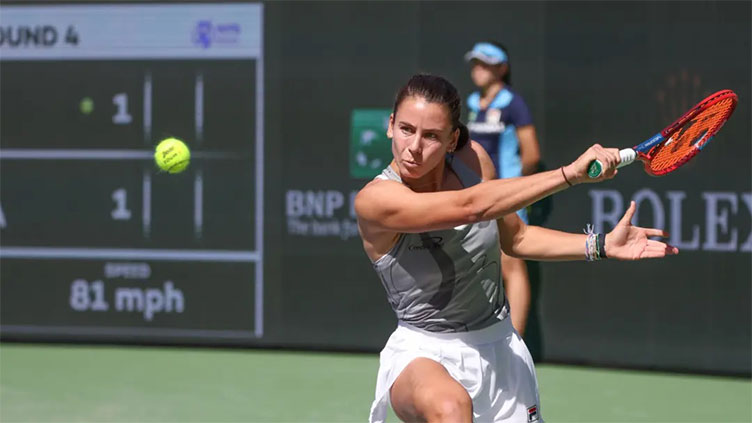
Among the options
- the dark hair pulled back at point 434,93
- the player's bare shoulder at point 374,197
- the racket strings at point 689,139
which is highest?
the dark hair pulled back at point 434,93

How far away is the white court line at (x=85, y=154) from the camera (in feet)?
20.7

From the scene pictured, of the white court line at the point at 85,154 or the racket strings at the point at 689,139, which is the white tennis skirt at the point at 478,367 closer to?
the racket strings at the point at 689,139

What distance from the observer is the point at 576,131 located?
5930 mm

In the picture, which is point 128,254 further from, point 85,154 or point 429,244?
point 429,244

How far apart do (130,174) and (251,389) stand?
5.02ft

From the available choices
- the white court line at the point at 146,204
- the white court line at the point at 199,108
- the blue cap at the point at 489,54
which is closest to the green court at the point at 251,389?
the white court line at the point at 146,204

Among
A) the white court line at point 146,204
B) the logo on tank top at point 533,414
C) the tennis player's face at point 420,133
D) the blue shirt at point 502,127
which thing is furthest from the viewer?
the white court line at point 146,204

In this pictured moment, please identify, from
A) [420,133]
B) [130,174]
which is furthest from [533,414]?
[130,174]

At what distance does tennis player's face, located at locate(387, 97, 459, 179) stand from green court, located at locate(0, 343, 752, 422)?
2129 millimetres

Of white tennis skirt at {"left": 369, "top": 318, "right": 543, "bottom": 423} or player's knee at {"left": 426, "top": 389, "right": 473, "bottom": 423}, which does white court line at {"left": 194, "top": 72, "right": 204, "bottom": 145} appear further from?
player's knee at {"left": 426, "top": 389, "right": 473, "bottom": 423}

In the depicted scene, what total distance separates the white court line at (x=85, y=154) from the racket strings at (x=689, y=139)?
132 inches

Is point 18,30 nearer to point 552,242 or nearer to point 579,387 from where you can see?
point 579,387

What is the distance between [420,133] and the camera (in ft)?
10.0

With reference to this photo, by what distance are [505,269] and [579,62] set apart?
1184mm
